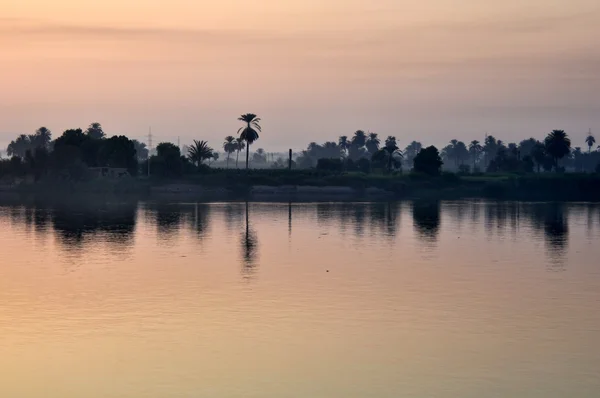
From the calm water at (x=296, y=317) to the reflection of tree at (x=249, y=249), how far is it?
25 centimetres

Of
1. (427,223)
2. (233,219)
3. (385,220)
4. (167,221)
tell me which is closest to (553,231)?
(427,223)

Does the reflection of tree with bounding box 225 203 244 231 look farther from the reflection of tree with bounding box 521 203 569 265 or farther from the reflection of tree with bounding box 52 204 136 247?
the reflection of tree with bounding box 521 203 569 265

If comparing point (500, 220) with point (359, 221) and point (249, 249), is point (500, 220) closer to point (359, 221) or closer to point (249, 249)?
point (359, 221)

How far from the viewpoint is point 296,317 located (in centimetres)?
4312

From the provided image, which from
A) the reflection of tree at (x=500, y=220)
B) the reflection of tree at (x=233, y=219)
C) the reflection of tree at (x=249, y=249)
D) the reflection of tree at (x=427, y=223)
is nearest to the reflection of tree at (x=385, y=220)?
the reflection of tree at (x=427, y=223)

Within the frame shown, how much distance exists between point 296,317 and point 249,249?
34851 mm

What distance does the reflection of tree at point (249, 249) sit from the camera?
63500mm

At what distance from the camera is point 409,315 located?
43938mm

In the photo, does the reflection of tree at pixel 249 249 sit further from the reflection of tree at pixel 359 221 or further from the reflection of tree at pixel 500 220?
the reflection of tree at pixel 500 220

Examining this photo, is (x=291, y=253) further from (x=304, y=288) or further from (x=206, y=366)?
(x=206, y=366)

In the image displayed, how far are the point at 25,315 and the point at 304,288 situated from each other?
55.1 ft

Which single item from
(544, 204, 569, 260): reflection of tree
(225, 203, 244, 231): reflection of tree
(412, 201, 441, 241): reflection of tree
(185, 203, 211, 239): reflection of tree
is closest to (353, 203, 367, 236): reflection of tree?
(412, 201, 441, 241): reflection of tree

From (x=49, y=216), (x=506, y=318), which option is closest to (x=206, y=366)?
(x=506, y=318)

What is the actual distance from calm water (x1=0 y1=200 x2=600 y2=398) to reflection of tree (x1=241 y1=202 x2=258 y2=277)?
25cm
